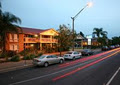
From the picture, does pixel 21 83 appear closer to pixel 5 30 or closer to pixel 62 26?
pixel 5 30

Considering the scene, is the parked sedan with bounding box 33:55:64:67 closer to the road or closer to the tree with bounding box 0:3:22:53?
the road

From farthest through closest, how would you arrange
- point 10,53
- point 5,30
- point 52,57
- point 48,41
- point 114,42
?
Result: 1. point 114,42
2. point 48,41
3. point 10,53
4. point 5,30
5. point 52,57

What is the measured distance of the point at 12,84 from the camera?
7926 mm

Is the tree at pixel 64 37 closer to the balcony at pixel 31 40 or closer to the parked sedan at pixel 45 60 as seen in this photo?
the parked sedan at pixel 45 60

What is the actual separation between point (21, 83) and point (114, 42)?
330 ft

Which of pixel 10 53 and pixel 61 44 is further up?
pixel 61 44

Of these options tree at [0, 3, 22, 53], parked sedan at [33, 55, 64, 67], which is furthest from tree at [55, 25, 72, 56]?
tree at [0, 3, 22, 53]

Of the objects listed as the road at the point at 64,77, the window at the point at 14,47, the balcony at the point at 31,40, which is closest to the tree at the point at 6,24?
the road at the point at 64,77

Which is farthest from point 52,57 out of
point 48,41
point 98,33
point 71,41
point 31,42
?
point 98,33

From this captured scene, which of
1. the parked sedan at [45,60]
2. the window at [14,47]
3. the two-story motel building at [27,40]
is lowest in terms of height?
the parked sedan at [45,60]

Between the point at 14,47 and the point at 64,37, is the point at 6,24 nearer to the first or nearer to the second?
the point at 64,37

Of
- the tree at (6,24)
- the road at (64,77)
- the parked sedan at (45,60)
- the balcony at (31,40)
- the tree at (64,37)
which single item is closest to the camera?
the road at (64,77)

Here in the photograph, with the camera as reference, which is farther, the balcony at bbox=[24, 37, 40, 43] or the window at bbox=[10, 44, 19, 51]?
the balcony at bbox=[24, 37, 40, 43]

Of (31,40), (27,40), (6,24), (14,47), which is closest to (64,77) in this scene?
(6,24)
